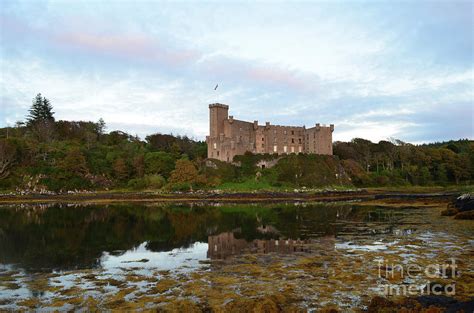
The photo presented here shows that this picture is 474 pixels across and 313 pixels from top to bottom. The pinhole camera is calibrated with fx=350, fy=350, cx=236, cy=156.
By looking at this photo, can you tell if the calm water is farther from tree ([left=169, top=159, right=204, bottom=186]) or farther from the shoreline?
tree ([left=169, top=159, right=204, bottom=186])

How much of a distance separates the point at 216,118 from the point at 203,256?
56.4m

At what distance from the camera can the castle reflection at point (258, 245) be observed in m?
16.2

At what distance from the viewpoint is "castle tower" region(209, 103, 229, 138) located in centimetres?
7094

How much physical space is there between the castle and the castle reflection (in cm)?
5079

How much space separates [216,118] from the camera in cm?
7075

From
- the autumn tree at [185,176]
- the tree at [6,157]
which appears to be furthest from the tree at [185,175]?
the tree at [6,157]

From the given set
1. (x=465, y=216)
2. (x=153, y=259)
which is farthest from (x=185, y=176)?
(x=153, y=259)

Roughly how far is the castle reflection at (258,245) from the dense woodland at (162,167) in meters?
41.9

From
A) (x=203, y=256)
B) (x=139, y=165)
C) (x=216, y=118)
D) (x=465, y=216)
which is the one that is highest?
(x=216, y=118)

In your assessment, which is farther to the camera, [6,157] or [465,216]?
[6,157]

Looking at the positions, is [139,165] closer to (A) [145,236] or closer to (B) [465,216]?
(A) [145,236]

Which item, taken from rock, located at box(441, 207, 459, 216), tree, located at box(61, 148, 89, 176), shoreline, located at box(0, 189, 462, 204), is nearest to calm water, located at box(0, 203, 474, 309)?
rock, located at box(441, 207, 459, 216)

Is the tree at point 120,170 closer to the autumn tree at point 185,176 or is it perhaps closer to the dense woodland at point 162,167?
the dense woodland at point 162,167

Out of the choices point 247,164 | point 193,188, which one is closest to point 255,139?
point 247,164
